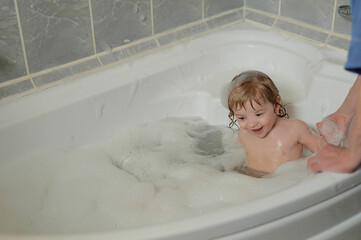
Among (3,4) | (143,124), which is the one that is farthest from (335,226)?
(3,4)

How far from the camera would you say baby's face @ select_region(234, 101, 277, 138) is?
160 cm

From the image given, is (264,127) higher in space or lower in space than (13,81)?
lower

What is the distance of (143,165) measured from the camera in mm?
1724

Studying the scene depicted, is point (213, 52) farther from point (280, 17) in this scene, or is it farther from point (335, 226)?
point (335, 226)

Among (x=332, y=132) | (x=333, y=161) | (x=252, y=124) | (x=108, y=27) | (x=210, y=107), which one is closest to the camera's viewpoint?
(x=333, y=161)

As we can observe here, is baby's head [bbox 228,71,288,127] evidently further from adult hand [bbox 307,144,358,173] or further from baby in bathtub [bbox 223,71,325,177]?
adult hand [bbox 307,144,358,173]

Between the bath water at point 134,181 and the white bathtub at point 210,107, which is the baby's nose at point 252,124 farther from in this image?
the white bathtub at point 210,107

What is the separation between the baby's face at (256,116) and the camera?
160 cm

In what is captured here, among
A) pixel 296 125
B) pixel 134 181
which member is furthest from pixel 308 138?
pixel 134 181

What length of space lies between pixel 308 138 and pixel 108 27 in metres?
0.74

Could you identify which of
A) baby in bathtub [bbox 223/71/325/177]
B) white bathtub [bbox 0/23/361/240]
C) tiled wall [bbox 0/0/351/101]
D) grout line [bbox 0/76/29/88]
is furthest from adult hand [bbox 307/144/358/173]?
grout line [bbox 0/76/29/88]

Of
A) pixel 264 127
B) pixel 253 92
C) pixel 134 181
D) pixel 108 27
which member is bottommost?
pixel 134 181

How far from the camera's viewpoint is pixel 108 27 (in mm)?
1816

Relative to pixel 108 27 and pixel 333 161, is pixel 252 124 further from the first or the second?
pixel 108 27
